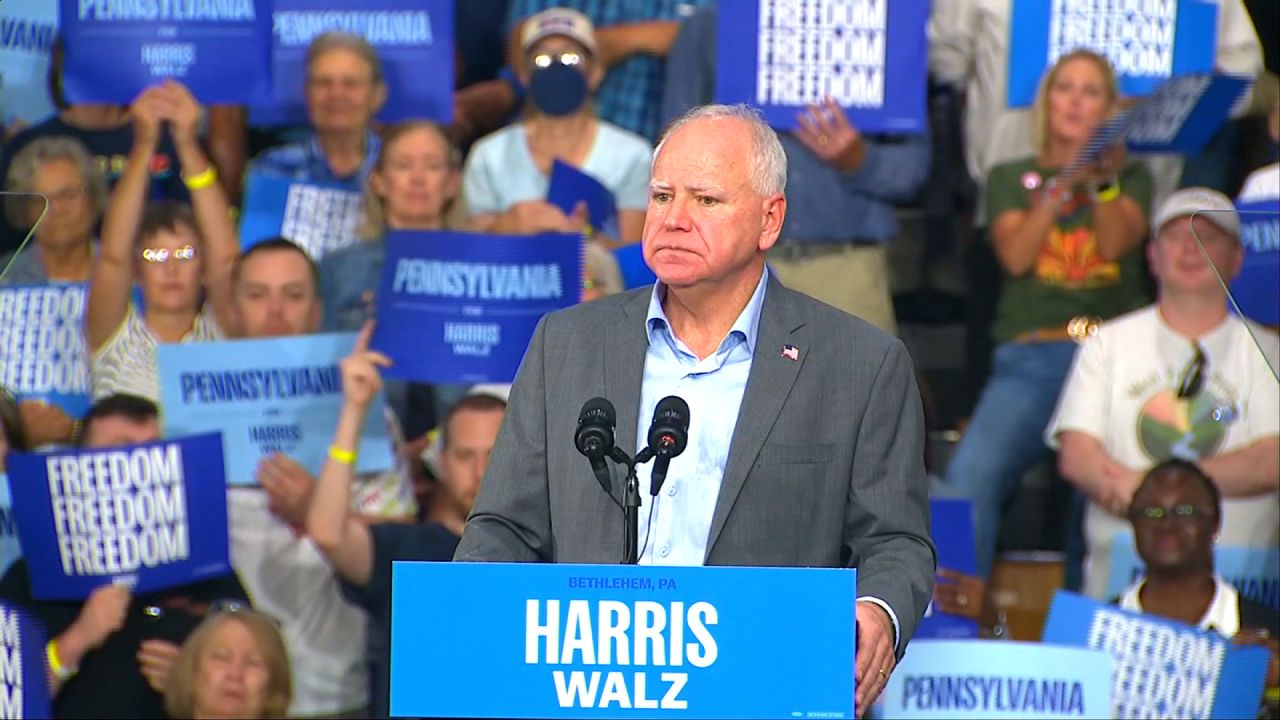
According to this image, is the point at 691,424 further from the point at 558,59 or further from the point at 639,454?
the point at 558,59

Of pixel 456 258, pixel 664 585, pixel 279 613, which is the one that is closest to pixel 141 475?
pixel 279 613

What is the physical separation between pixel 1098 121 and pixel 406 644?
3911 mm

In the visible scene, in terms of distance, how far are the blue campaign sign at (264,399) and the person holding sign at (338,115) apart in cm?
63

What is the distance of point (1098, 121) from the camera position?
5863 millimetres

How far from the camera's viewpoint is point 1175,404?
569 centimetres

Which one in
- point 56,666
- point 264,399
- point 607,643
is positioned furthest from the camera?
point 264,399

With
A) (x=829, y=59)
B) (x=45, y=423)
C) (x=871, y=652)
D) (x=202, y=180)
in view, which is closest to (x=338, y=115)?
(x=202, y=180)

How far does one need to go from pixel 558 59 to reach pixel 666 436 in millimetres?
3383

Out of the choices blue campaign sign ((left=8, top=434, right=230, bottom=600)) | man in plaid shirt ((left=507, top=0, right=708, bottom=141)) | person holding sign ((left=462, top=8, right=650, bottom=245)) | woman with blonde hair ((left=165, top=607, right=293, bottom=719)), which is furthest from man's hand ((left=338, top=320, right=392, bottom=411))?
man in plaid shirt ((left=507, top=0, right=708, bottom=141))

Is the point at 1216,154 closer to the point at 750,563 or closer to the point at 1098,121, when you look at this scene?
the point at 1098,121

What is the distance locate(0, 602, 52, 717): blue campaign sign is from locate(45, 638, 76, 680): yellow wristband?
5 centimetres

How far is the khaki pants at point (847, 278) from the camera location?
582cm

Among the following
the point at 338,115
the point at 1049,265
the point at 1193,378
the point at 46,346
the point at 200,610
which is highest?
the point at 338,115

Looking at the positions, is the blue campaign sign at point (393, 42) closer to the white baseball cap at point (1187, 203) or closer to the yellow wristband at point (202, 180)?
the yellow wristband at point (202, 180)
